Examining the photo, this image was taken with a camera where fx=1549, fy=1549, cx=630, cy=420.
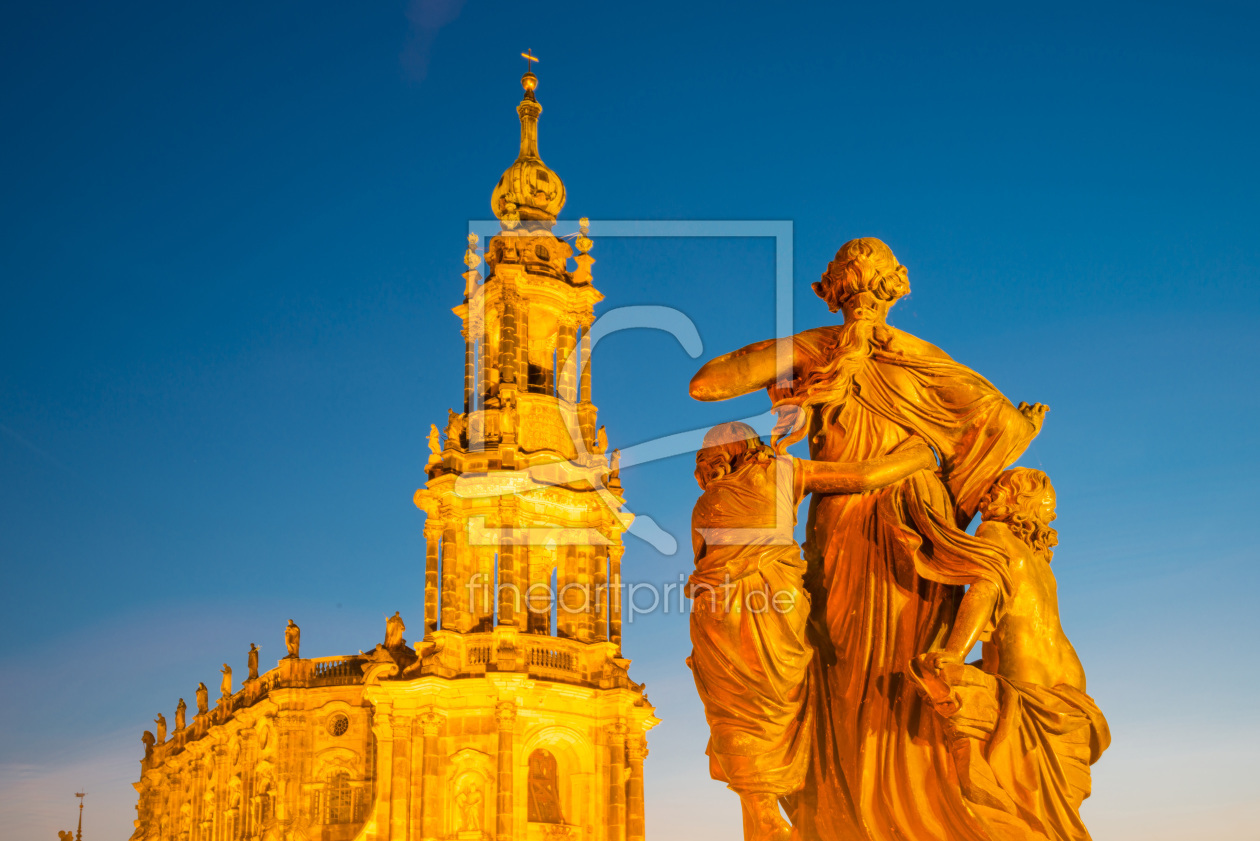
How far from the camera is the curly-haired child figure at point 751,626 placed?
18.7 feet

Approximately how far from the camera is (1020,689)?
18.6 feet

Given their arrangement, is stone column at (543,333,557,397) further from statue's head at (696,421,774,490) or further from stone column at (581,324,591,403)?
statue's head at (696,421,774,490)

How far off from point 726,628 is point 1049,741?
4.06 ft

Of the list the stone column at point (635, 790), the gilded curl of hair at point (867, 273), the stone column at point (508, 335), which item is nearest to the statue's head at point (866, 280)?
the gilded curl of hair at point (867, 273)

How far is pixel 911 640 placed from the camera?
5.91 m

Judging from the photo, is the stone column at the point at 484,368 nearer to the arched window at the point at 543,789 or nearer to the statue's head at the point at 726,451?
the arched window at the point at 543,789

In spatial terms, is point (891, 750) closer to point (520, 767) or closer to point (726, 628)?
point (726, 628)

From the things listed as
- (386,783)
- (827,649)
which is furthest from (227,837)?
(827,649)

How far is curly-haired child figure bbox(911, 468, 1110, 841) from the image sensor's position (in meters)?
5.51

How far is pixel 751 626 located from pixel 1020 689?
1008mm

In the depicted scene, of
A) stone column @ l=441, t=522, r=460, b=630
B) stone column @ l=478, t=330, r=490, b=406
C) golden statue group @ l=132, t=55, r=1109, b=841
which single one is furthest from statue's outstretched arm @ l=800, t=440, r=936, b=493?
stone column @ l=478, t=330, r=490, b=406

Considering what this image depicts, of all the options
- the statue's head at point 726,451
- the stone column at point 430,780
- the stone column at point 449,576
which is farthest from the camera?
the stone column at point 449,576

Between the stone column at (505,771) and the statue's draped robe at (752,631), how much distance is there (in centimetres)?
3635

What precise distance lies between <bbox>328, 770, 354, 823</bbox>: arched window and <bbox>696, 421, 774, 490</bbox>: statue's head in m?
44.6
